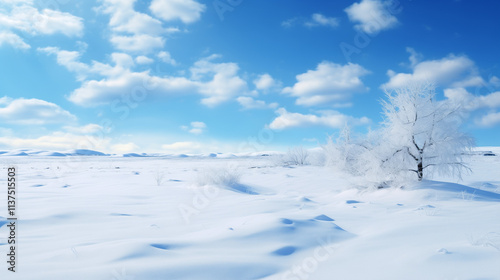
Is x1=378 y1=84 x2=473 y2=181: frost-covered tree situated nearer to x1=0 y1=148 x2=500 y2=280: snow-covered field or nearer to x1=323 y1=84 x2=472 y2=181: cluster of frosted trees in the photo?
x1=323 y1=84 x2=472 y2=181: cluster of frosted trees

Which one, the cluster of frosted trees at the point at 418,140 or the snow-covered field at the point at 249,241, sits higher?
the cluster of frosted trees at the point at 418,140

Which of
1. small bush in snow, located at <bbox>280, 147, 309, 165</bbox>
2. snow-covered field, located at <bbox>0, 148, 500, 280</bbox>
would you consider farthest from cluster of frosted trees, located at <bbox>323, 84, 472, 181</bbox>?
small bush in snow, located at <bbox>280, 147, 309, 165</bbox>

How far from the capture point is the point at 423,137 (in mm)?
8344

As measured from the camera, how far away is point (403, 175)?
8.24 m

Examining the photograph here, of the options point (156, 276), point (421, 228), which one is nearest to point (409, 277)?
point (421, 228)

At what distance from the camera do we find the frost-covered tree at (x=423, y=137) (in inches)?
322

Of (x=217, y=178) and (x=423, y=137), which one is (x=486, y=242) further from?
(x=217, y=178)

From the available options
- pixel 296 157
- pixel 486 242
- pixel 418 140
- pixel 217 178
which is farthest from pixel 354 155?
pixel 296 157

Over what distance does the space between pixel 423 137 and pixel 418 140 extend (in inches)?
5.9

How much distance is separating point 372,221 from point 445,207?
209 centimetres

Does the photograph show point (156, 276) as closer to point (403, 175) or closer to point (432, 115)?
point (403, 175)

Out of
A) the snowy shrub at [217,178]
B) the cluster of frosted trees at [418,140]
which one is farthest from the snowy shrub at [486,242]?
the snowy shrub at [217,178]

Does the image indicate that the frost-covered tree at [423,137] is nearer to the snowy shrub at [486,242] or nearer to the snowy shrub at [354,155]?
the snowy shrub at [354,155]

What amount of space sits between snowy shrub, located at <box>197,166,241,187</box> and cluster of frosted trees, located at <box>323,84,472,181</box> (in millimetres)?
4319
